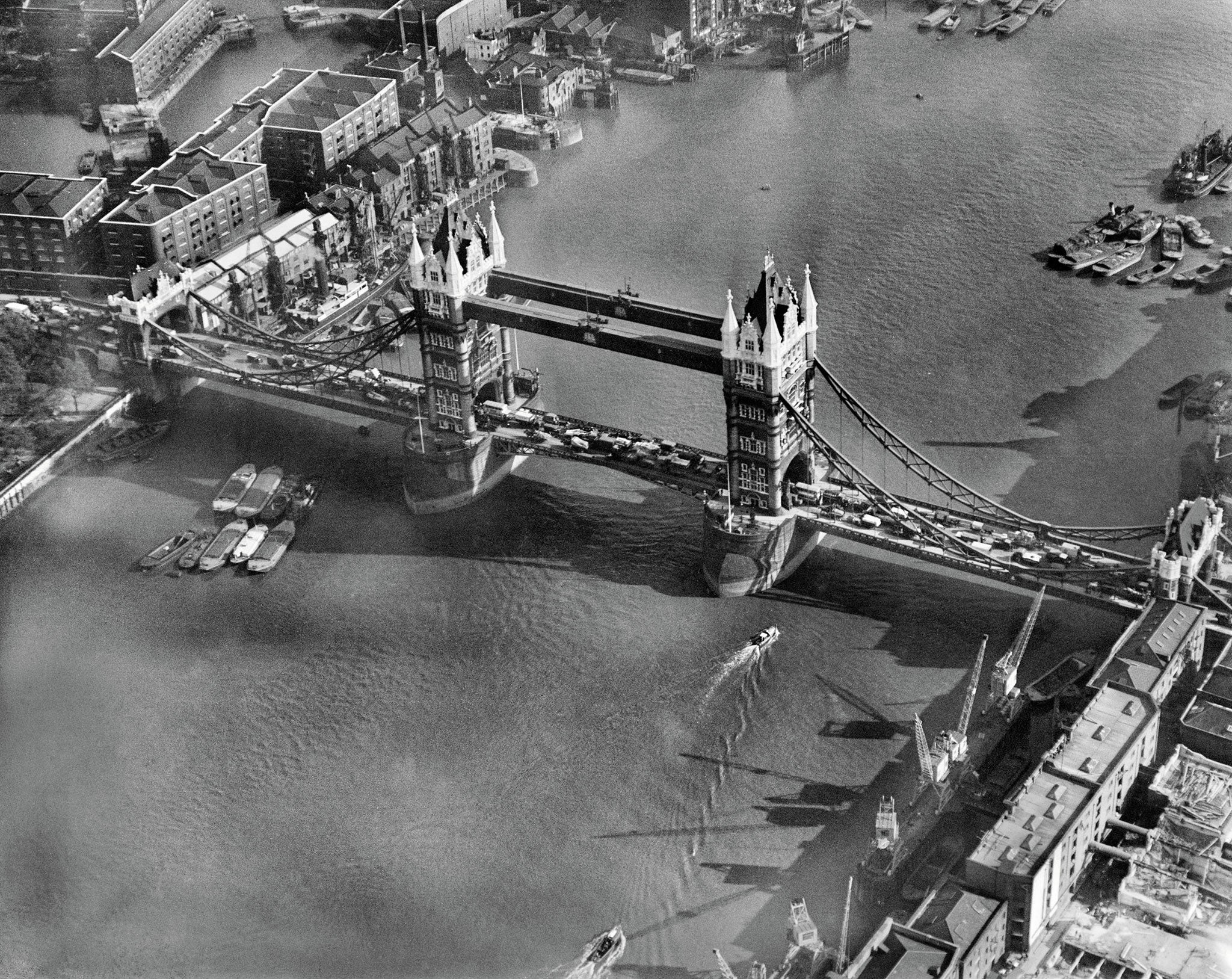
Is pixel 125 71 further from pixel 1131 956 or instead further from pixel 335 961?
pixel 1131 956

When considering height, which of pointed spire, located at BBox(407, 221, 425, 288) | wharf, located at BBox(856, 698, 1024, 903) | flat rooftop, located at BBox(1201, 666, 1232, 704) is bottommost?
wharf, located at BBox(856, 698, 1024, 903)

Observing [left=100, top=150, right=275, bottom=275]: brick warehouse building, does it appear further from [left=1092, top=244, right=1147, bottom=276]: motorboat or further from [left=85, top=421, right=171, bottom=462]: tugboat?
[left=1092, top=244, right=1147, bottom=276]: motorboat

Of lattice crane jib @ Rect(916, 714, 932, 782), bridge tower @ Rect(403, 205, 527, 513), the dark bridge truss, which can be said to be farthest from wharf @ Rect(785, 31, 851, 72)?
lattice crane jib @ Rect(916, 714, 932, 782)

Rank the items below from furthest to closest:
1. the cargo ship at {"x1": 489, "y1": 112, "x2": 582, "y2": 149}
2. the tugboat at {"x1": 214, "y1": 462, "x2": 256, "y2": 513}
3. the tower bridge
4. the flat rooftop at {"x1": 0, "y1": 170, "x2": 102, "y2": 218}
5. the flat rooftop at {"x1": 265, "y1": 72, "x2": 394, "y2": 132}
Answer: the cargo ship at {"x1": 489, "y1": 112, "x2": 582, "y2": 149} < the flat rooftop at {"x1": 265, "y1": 72, "x2": 394, "y2": 132} < the flat rooftop at {"x1": 0, "y1": 170, "x2": 102, "y2": 218} < the tugboat at {"x1": 214, "y1": 462, "x2": 256, "y2": 513} < the tower bridge

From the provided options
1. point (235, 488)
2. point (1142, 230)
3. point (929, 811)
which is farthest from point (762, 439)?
point (1142, 230)

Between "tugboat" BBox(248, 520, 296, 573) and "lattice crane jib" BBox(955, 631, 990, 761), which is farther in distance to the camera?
"tugboat" BBox(248, 520, 296, 573)

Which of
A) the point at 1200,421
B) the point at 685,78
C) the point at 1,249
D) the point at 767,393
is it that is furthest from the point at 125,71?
the point at 1200,421

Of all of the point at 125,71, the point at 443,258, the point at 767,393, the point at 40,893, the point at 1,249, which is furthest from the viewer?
the point at 125,71
